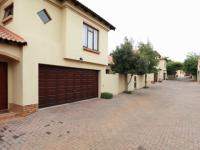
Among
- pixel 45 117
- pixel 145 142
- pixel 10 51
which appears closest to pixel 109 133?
pixel 145 142

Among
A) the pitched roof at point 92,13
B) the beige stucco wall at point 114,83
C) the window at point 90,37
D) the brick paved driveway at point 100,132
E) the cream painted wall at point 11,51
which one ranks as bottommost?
the brick paved driveway at point 100,132

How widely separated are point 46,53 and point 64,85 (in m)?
2.37

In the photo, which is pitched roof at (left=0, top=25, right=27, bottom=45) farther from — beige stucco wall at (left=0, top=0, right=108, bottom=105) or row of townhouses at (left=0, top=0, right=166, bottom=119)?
beige stucco wall at (left=0, top=0, right=108, bottom=105)

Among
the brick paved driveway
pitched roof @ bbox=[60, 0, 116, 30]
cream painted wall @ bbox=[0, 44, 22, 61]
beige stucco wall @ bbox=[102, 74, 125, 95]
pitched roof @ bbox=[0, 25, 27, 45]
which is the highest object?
pitched roof @ bbox=[60, 0, 116, 30]

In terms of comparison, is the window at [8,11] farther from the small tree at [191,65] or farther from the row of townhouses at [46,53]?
the small tree at [191,65]

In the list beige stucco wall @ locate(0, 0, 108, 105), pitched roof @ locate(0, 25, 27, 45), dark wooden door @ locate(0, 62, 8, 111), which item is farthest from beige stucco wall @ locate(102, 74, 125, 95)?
pitched roof @ locate(0, 25, 27, 45)

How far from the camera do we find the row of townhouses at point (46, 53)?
8.08 meters

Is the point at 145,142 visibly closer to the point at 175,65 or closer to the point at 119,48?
the point at 119,48

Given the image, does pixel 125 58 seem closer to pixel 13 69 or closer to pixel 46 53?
pixel 46 53

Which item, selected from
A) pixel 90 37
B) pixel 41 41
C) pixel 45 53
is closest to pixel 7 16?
pixel 41 41

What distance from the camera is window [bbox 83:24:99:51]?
39.5ft

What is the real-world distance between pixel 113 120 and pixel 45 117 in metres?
3.00

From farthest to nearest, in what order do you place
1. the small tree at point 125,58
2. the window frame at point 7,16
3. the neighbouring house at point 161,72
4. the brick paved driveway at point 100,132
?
the neighbouring house at point 161,72
the small tree at point 125,58
the window frame at point 7,16
the brick paved driveway at point 100,132

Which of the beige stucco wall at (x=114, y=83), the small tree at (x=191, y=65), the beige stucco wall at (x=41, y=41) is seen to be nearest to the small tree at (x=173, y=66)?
the small tree at (x=191, y=65)
